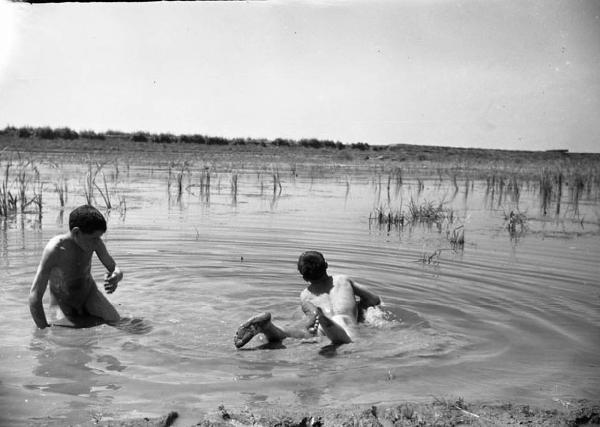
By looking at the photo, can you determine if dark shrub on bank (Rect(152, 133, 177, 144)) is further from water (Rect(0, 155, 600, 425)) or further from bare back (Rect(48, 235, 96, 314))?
bare back (Rect(48, 235, 96, 314))

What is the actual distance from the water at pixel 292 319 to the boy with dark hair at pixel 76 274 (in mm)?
293

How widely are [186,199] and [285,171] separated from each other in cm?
1334

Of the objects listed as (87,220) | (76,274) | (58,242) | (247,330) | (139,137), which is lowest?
(247,330)

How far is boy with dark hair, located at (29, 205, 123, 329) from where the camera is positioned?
232 inches

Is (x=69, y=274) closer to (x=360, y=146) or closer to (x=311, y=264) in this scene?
(x=311, y=264)

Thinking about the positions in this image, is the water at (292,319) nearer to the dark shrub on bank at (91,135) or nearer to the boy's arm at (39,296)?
the boy's arm at (39,296)

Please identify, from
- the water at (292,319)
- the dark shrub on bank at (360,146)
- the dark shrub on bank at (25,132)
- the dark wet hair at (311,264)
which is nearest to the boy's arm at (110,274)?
the water at (292,319)

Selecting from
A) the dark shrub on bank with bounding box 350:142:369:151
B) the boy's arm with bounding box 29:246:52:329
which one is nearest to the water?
the boy's arm with bounding box 29:246:52:329

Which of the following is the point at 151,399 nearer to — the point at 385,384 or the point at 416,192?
the point at 385,384

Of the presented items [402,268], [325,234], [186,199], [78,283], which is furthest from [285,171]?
[78,283]

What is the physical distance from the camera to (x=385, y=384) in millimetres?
4602

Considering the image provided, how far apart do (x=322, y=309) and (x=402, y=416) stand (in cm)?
252

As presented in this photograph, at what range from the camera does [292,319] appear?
697 cm

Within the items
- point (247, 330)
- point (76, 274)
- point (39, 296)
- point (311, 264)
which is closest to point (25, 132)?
point (76, 274)
